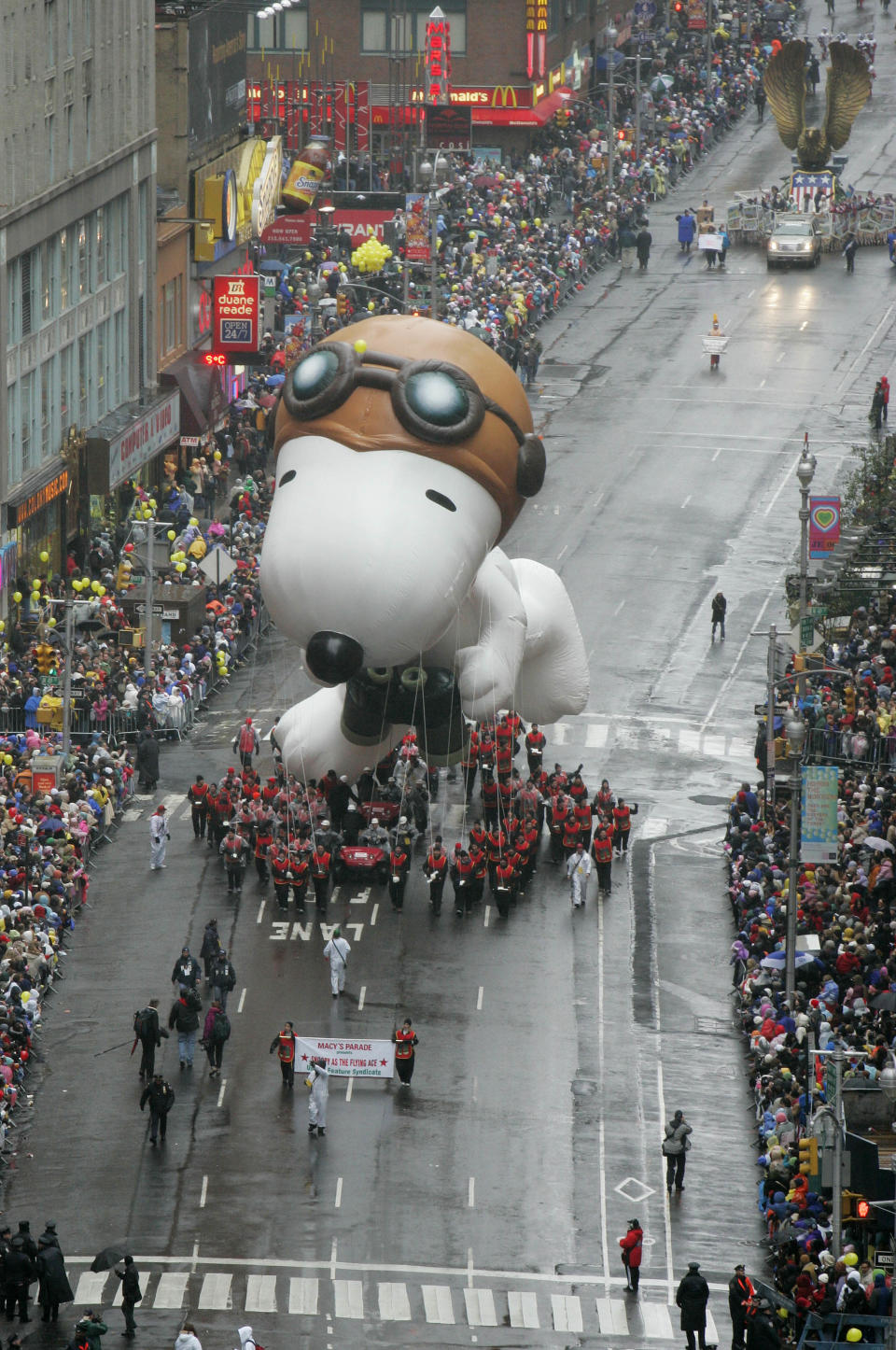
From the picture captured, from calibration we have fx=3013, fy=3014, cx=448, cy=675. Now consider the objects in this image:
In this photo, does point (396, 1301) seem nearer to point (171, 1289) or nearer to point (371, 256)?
point (171, 1289)

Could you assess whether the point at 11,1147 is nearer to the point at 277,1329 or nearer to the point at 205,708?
the point at 277,1329

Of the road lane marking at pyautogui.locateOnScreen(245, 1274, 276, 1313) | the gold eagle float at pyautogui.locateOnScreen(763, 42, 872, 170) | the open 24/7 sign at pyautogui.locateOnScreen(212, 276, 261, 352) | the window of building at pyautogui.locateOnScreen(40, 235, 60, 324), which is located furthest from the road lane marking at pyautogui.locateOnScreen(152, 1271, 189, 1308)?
the gold eagle float at pyautogui.locateOnScreen(763, 42, 872, 170)

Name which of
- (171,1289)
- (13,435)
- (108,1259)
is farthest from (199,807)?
(108,1259)

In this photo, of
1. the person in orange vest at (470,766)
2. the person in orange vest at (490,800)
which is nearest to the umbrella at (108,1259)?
the person in orange vest at (490,800)

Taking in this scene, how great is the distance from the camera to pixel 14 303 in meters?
62.9

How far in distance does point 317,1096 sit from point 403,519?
26.0 feet

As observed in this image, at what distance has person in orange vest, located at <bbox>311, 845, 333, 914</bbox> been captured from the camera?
4834 centimetres

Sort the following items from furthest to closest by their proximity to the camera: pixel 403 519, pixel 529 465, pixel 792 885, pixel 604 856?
1. pixel 604 856
2. pixel 529 465
3. pixel 792 885
4. pixel 403 519

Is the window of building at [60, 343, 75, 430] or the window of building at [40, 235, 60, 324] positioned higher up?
the window of building at [40, 235, 60, 324]

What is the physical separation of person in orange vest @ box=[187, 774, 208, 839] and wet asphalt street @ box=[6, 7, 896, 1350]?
A: 384 mm

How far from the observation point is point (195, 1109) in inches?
1603

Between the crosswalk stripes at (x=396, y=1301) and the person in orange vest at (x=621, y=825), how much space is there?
52.0ft

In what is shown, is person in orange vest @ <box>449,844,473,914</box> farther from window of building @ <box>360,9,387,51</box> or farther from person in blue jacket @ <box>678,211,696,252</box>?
window of building @ <box>360,9,387,51</box>

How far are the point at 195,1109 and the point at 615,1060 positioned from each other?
20.3ft
